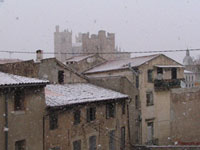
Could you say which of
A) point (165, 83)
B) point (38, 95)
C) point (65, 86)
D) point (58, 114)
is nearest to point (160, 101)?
point (165, 83)

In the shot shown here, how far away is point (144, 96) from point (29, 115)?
54.2 feet

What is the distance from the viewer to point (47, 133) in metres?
16.9

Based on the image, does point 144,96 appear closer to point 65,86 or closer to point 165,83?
point 165,83

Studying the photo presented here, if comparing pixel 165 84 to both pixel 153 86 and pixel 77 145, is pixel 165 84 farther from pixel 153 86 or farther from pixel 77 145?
pixel 77 145

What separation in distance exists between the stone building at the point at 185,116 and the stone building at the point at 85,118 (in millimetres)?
11188

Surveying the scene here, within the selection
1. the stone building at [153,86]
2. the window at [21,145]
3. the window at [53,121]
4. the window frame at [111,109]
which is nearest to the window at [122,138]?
the window frame at [111,109]

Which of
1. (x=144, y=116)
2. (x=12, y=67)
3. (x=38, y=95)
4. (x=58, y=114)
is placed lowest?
(x=144, y=116)

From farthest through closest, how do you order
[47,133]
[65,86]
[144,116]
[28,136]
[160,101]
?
[160,101] < [144,116] < [65,86] < [47,133] < [28,136]

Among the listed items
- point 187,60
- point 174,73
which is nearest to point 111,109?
point 174,73

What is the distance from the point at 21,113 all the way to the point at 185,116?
2456 cm

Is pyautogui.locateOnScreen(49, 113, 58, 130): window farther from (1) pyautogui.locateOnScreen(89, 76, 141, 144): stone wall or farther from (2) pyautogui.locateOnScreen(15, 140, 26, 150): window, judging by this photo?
(1) pyautogui.locateOnScreen(89, 76, 141, 144): stone wall

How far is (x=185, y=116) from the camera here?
3462cm

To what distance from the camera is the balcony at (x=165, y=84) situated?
3062cm

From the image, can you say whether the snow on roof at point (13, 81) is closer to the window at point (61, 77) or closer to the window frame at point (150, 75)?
the window at point (61, 77)
